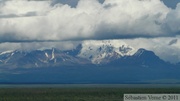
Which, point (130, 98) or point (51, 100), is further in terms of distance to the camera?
point (51, 100)

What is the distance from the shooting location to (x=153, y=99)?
5791 centimetres

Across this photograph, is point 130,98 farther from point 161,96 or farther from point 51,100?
point 51,100

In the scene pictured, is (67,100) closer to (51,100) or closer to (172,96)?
(51,100)

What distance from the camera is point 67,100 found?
546 feet

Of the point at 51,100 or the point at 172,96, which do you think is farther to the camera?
the point at 51,100

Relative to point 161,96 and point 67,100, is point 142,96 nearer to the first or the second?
point 161,96

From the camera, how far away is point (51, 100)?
551ft

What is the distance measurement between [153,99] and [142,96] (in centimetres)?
123

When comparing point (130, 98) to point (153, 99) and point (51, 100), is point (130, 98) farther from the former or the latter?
point (51, 100)

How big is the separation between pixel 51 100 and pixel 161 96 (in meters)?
112

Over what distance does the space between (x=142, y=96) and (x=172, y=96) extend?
3208mm

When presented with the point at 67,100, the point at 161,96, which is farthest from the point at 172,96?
the point at 67,100

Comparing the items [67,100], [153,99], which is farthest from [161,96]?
[67,100]

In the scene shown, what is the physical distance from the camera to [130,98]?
58281 mm
